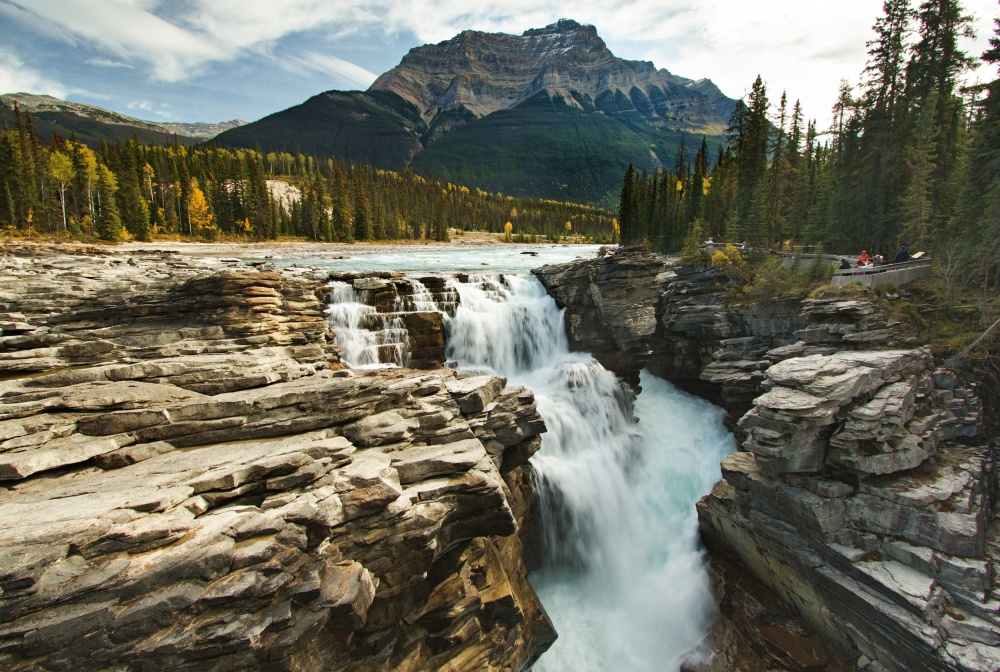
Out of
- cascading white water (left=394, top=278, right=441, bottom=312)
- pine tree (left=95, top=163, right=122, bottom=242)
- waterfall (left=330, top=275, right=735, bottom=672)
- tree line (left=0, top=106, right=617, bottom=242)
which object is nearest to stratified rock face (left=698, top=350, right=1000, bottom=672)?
waterfall (left=330, top=275, right=735, bottom=672)

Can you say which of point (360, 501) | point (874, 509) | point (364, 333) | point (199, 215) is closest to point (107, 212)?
point (199, 215)

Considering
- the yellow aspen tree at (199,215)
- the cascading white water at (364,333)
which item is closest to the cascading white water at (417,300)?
the cascading white water at (364,333)

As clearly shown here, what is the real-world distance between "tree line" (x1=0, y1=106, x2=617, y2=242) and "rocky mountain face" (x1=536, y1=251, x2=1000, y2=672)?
76.9m

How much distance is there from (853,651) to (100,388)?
70.8ft

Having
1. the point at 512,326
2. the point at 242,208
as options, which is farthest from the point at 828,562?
the point at 242,208

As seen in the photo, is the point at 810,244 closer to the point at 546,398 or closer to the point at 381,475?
the point at 546,398

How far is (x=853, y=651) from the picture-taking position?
1241 centimetres

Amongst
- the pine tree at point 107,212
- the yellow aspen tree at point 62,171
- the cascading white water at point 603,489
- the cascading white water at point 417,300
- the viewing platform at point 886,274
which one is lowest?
the cascading white water at point 603,489

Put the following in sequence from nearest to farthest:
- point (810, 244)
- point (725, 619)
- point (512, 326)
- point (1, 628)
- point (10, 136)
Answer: point (1, 628) < point (725, 619) < point (512, 326) < point (810, 244) < point (10, 136)

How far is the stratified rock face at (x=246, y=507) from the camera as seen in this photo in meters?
6.20

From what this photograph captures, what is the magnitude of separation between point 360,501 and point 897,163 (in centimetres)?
3918

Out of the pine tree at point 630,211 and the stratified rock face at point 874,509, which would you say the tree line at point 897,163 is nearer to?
the stratified rock face at point 874,509

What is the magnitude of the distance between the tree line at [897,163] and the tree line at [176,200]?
224ft

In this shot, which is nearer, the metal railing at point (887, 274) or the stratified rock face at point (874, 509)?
the stratified rock face at point (874, 509)
